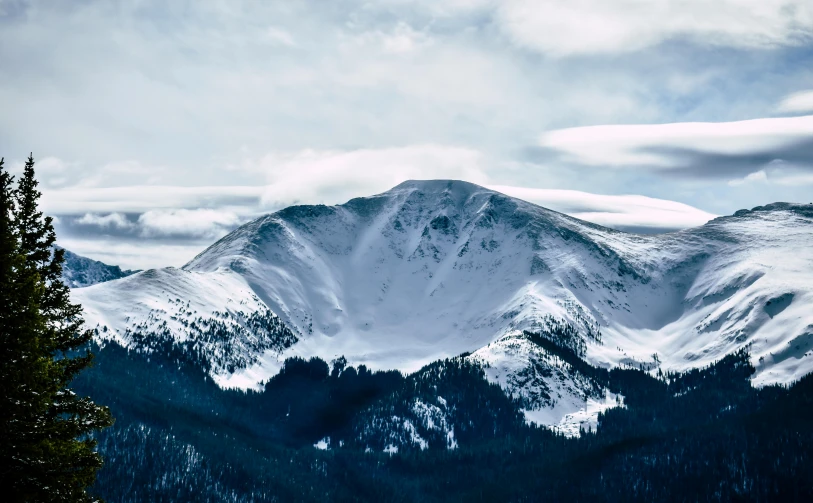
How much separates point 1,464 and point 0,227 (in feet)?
28.5

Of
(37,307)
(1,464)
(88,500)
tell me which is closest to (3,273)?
(37,307)

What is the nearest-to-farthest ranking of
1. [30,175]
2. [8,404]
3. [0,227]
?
[8,404] → [0,227] → [30,175]

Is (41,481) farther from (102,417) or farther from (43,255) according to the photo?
(43,255)

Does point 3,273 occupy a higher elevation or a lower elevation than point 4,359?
higher

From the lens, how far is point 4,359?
3005 centimetres

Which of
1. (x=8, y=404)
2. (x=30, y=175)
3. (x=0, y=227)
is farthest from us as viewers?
(x=30, y=175)

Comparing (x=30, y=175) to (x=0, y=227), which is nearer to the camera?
(x=0, y=227)

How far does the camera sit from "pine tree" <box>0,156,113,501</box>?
29969 millimetres

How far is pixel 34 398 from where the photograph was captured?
99.6 ft

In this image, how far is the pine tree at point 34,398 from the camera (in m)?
30.0

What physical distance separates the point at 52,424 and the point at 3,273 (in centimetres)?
585

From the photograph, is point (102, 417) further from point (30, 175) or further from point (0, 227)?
point (30, 175)

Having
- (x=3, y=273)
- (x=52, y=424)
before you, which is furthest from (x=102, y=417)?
(x=3, y=273)

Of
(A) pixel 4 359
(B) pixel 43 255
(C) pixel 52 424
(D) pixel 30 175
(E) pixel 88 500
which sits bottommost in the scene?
(E) pixel 88 500
